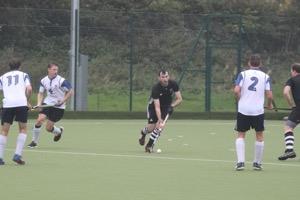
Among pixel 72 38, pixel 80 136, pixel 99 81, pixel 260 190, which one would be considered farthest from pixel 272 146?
pixel 99 81

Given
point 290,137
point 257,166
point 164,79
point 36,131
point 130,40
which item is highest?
point 130,40

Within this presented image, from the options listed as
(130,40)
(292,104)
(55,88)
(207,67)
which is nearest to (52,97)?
(55,88)

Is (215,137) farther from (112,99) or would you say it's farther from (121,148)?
(112,99)

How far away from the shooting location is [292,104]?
15.2 metres

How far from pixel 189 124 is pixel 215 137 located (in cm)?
558

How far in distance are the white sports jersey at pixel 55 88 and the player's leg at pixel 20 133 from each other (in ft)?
12.3

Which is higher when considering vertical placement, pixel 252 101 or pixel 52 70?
pixel 52 70

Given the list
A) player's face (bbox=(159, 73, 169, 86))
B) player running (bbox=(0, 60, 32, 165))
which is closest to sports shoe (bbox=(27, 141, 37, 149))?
player's face (bbox=(159, 73, 169, 86))

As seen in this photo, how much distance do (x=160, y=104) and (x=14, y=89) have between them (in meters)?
3.65

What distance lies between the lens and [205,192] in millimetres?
10586

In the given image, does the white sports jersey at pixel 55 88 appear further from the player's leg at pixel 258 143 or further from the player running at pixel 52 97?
the player's leg at pixel 258 143

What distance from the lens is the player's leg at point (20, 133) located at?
44.7 feet

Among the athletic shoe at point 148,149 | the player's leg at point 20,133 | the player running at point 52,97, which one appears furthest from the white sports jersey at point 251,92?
the player running at point 52,97

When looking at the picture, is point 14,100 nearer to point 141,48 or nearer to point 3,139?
point 3,139
